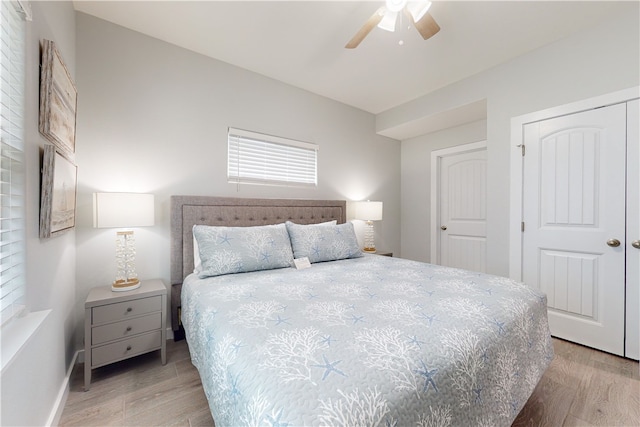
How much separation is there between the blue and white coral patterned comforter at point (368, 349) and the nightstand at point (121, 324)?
43 cm

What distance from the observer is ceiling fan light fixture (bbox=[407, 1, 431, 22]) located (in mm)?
1646

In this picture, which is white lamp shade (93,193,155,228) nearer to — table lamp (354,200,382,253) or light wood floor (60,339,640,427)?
light wood floor (60,339,640,427)

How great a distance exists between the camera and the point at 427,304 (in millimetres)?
1350

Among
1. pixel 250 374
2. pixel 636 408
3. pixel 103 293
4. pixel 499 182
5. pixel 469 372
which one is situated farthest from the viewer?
pixel 499 182

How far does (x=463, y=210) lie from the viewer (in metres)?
3.69

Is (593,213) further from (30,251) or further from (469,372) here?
(30,251)

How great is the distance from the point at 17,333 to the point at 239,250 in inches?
46.1

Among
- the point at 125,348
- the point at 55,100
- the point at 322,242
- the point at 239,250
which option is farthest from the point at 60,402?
the point at 322,242

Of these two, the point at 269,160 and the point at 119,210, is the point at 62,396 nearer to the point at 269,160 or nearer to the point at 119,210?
the point at 119,210

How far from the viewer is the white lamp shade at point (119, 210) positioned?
1.84 meters

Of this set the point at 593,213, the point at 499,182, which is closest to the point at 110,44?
the point at 499,182

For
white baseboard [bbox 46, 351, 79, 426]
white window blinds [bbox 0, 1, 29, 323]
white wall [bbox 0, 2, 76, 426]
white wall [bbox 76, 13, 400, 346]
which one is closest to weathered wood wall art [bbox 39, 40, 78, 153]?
white wall [bbox 0, 2, 76, 426]

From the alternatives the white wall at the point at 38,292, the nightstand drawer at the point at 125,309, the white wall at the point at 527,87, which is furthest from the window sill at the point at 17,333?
the white wall at the point at 527,87

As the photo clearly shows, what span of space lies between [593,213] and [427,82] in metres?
2.05
